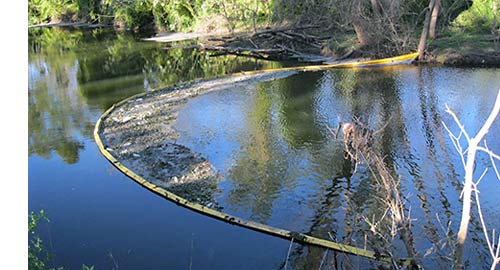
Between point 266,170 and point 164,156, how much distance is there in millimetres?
1736

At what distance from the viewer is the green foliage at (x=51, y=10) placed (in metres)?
32.8

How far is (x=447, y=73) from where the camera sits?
40.9 ft

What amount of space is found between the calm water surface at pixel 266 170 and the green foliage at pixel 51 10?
21697 millimetres

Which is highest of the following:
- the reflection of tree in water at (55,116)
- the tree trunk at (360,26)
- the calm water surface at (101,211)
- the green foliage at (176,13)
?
the green foliage at (176,13)

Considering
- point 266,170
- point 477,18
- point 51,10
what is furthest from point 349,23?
point 51,10

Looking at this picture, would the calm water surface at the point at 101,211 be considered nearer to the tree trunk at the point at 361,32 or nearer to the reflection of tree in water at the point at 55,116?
the reflection of tree in water at the point at 55,116

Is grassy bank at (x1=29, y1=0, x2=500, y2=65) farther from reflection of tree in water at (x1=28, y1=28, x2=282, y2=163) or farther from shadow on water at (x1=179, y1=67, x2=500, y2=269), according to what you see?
reflection of tree in water at (x1=28, y1=28, x2=282, y2=163)

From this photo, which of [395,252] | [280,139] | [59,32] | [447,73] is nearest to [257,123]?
[280,139]

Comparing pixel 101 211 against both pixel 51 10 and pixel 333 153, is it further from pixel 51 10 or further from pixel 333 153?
pixel 51 10

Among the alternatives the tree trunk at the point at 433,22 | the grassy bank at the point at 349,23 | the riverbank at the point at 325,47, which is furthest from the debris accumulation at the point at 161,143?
the tree trunk at the point at 433,22

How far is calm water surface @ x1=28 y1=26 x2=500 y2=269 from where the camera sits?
5.42 metres

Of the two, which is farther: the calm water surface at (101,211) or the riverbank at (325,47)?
the riverbank at (325,47)
